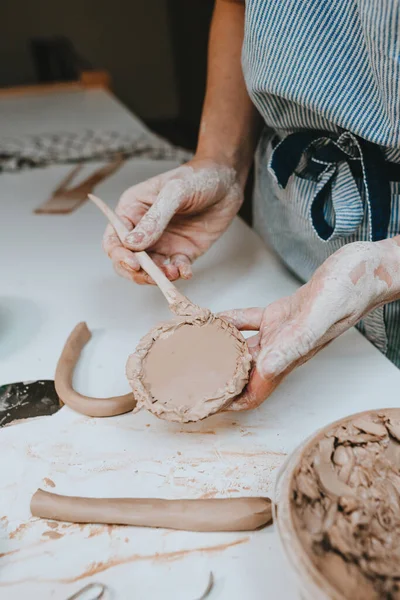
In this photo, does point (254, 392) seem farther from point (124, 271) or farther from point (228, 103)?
point (228, 103)

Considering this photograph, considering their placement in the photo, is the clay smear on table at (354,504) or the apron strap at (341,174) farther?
the apron strap at (341,174)

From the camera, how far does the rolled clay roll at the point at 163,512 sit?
738 mm

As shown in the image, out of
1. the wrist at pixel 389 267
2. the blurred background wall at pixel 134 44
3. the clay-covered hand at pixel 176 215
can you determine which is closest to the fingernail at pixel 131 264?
the clay-covered hand at pixel 176 215

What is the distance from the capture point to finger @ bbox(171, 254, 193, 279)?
120cm

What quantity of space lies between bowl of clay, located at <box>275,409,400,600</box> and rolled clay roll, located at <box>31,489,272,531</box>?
12 centimetres

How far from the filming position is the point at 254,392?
33.9 inches

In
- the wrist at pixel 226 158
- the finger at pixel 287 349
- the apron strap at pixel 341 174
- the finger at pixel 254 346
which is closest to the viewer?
the finger at pixel 287 349

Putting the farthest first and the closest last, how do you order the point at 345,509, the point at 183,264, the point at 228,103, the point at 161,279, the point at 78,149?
the point at 78,149 < the point at 228,103 < the point at 183,264 < the point at 161,279 < the point at 345,509

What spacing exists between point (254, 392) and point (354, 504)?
0.81 ft

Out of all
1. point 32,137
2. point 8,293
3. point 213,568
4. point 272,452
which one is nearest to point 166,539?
point 213,568

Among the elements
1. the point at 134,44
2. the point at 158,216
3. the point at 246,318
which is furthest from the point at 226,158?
the point at 134,44

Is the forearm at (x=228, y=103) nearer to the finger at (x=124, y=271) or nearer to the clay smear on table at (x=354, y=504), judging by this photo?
the finger at (x=124, y=271)

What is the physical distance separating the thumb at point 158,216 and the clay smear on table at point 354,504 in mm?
579

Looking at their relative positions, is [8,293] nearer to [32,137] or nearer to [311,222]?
[311,222]
